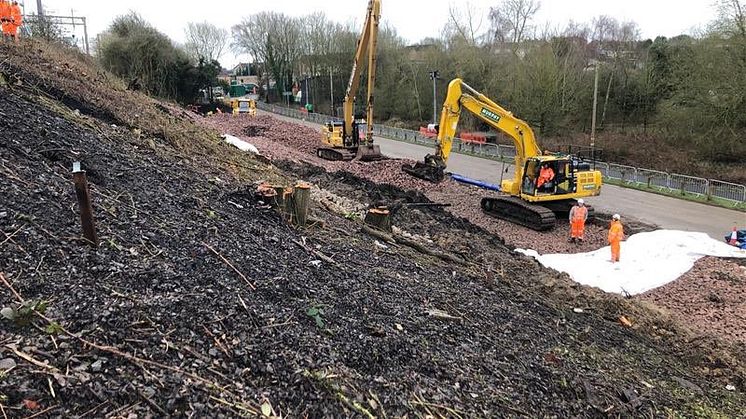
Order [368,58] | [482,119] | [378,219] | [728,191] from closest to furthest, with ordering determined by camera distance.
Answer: [378,219] → [482,119] → [728,191] → [368,58]

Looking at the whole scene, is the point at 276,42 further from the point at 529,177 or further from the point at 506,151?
the point at 529,177

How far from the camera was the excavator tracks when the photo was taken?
14.4 meters

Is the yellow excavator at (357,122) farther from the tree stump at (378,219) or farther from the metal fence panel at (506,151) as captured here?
the tree stump at (378,219)

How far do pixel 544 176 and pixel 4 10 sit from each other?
48.5 feet

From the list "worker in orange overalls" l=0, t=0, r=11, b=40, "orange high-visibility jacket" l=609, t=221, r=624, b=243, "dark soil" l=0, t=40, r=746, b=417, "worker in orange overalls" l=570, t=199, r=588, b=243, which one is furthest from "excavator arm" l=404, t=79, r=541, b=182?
"worker in orange overalls" l=0, t=0, r=11, b=40

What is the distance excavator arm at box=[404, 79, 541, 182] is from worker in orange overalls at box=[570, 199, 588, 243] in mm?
2791

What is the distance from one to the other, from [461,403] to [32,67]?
→ 38.0 ft

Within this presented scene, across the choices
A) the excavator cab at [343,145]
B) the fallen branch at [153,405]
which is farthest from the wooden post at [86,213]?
the excavator cab at [343,145]

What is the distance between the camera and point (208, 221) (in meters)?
6.53

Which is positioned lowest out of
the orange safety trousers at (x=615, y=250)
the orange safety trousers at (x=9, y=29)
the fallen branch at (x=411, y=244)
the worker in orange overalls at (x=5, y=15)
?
the orange safety trousers at (x=615, y=250)

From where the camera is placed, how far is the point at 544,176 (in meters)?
15.0

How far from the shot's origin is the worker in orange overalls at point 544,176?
15.0 m

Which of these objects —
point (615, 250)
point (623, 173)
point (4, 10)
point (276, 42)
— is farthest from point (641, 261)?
point (276, 42)

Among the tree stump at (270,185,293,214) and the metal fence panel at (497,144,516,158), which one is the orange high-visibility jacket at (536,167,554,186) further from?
the metal fence panel at (497,144,516,158)
